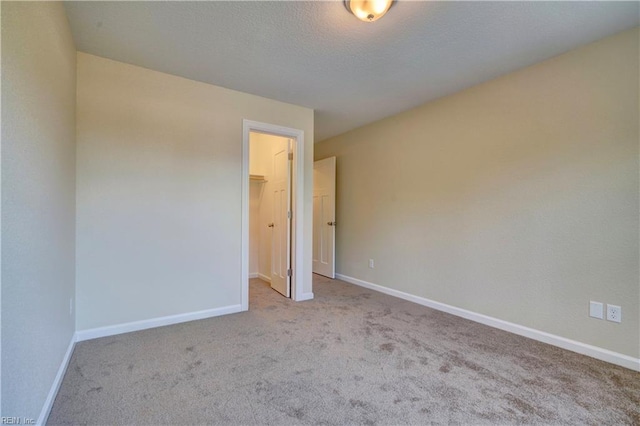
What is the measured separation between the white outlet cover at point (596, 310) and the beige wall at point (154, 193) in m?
3.08

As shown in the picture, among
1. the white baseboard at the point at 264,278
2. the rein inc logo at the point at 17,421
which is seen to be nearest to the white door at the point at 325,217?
the white baseboard at the point at 264,278

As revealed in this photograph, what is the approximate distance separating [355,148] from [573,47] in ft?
8.81

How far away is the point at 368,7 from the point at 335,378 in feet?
7.74

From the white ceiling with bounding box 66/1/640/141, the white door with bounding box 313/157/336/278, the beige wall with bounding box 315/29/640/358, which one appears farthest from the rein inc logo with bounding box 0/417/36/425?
the white door with bounding box 313/157/336/278

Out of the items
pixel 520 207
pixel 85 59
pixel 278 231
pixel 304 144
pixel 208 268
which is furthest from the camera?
pixel 278 231

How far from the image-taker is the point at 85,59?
7.90 feet

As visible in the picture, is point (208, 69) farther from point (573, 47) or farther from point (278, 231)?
point (573, 47)

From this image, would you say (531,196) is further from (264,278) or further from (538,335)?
(264,278)

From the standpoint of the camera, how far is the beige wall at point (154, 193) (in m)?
2.44

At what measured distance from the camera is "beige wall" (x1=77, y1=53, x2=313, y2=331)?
2436mm

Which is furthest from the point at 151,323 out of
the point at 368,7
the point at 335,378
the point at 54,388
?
the point at 368,7

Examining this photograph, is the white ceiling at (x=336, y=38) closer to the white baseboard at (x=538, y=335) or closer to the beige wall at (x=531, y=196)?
the beige wall at (x=531, y=196)

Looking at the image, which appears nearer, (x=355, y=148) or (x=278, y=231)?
(x=278, y=231)

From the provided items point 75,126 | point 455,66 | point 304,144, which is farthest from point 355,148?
point 75,126
